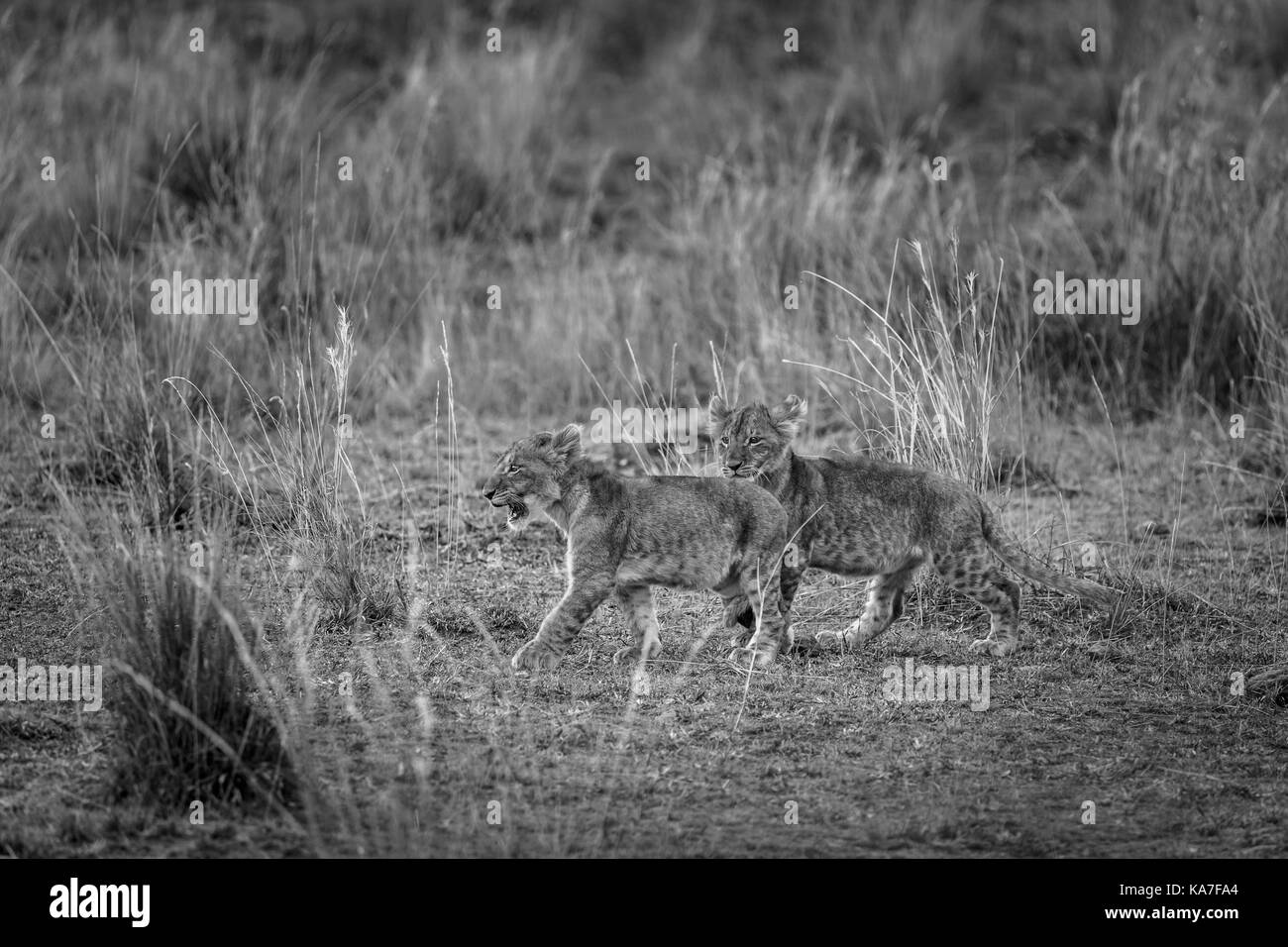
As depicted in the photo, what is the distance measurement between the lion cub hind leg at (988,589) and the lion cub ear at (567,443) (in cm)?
170

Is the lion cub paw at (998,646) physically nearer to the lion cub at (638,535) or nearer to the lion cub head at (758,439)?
the lion cub at (638,535)

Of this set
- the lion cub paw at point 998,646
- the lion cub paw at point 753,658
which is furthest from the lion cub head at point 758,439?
the lion cub paw at point 998,646

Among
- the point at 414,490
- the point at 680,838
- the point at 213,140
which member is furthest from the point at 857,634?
the point at 213,140

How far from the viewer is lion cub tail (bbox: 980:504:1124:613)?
26.7 feet

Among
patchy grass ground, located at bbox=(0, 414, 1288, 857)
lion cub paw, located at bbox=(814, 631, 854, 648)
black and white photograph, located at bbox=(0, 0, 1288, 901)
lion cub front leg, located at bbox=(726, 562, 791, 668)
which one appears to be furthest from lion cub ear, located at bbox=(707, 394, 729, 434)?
lion cub paw, located at bbox=(814, 631, 854, 648)

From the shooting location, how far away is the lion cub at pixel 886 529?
800 cm

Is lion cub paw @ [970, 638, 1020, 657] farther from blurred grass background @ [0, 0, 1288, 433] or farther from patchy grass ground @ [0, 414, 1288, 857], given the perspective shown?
blurred grass background @ [0, 0, 1288, 433]

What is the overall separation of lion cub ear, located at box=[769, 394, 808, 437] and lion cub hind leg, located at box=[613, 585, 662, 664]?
1.04 metres

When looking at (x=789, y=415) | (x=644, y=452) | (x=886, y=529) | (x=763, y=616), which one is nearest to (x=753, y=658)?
(x=763, y=616)

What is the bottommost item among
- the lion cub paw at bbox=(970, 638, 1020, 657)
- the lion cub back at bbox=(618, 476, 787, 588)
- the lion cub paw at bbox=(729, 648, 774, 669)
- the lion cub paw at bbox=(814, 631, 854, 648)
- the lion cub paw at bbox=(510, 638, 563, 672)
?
the lion cub paw at bbox=(814, 631, 854, 648)

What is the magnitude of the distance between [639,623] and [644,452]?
3205mm

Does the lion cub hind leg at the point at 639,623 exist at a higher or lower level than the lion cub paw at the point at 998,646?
higher

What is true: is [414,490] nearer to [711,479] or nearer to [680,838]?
[711,479]
